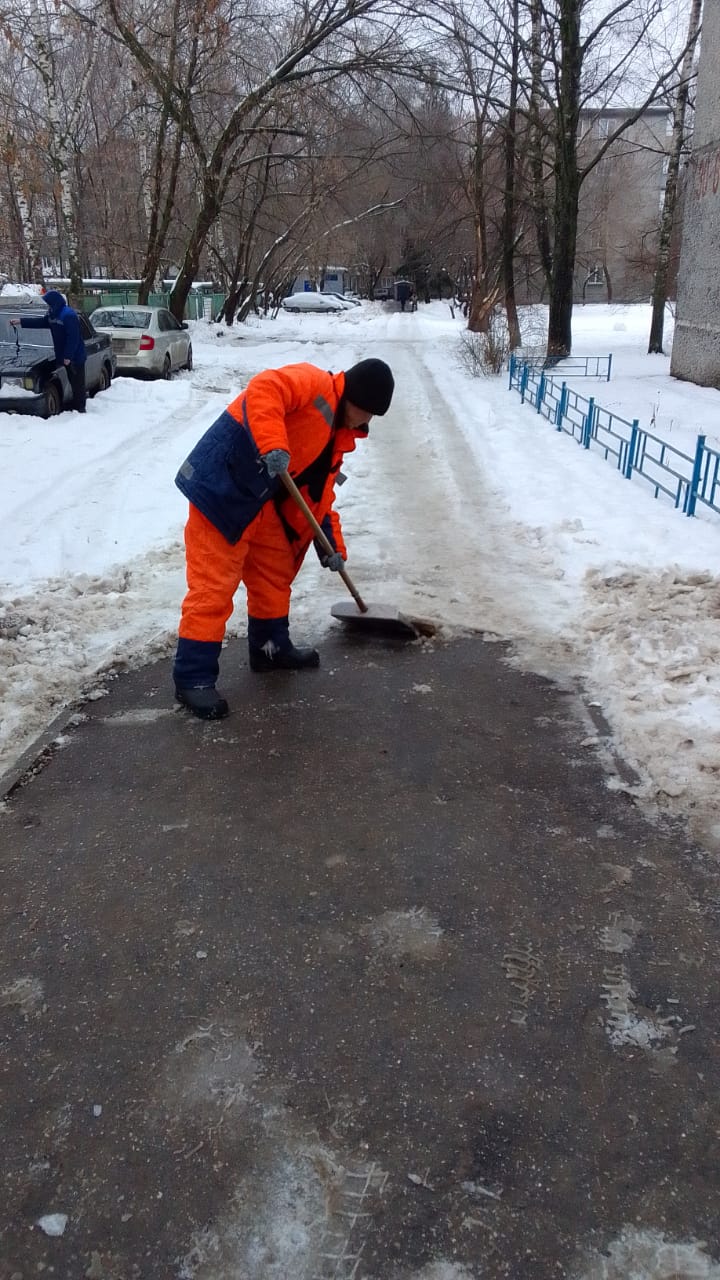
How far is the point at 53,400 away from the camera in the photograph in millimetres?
11570

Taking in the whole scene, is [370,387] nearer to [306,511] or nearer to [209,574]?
→ [306,511]

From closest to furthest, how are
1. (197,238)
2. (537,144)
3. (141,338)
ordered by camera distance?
(141,338)
(197,238)
(537,144)

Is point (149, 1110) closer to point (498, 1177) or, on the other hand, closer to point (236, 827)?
point (498, 1177)

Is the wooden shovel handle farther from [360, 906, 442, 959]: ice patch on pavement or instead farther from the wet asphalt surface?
[360, 906, 442, 959]: ice patch on pavement

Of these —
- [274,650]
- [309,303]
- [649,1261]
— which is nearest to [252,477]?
[274,650]

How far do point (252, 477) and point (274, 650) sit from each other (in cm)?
103

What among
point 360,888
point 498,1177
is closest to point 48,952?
point 360,888

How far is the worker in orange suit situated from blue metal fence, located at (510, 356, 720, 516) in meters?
4.17

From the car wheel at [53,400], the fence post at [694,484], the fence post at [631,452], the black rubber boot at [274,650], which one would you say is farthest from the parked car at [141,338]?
the black rubber boot at [274,650]

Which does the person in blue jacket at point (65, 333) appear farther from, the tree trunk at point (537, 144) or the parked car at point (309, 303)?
the parked car at point (309, 303)

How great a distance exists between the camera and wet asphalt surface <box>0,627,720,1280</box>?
1.93 meters

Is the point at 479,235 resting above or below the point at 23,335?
above

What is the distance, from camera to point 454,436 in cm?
1154

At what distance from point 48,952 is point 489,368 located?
57.7 feet
